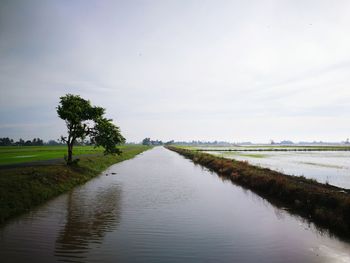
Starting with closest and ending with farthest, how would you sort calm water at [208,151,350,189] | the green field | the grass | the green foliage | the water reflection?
the water reflection < calm water at [208,151,350,189] < the green foliage < the green field < the grass

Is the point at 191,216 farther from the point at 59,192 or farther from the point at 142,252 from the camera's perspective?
the point at 59,192

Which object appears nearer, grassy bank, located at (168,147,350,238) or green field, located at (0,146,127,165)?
grassy bank, located at (168,147,350,238)

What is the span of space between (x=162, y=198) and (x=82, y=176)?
15729 millimetres

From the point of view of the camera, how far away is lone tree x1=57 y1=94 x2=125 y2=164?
3738cm

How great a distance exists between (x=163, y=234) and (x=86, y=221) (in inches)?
208

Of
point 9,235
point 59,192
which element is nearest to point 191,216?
point 9,235

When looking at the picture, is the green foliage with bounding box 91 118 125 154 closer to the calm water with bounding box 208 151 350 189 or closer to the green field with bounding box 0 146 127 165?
the green field with bounding box 0 146 127 165

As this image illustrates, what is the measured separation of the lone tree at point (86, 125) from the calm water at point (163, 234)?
1773cm

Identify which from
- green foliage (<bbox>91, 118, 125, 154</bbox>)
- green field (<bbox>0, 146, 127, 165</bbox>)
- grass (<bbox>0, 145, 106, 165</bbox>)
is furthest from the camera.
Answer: grass (<bbox>0, 145, 106, 165</bbox>)

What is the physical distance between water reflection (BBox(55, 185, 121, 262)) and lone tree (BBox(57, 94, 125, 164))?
1451 cm

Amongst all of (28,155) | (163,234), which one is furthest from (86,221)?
(28,155)

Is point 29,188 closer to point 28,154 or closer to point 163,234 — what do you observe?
point 163,234

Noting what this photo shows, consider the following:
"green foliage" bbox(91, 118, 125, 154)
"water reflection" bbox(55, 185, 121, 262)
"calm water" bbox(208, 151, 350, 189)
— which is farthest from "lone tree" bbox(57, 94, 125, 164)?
"calm water" bbox(208, 151, 350, 189)

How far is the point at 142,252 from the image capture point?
37.5ft
